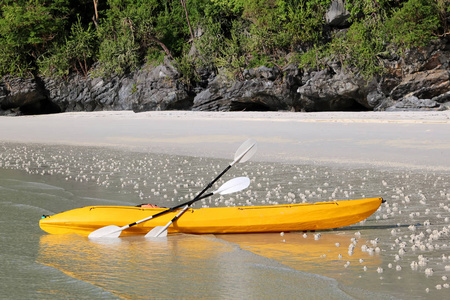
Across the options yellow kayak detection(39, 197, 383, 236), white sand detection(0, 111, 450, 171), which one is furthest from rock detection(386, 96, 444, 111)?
yellow kayak detection(39, 197, 383, 236)

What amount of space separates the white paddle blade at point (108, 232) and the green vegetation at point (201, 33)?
18.7 meters

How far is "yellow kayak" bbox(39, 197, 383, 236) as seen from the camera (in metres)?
6.01

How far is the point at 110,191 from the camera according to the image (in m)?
8.82

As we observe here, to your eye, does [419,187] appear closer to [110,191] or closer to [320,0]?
[110,191]

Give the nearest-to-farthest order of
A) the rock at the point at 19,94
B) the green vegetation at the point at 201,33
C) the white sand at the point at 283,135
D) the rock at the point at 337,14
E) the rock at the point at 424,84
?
the white sand at the point at 283,135
the rock at the point at 424,84
the green vegetation at the point at 201,33
the rock at the point at 337,14
the rock at the point at 19,94

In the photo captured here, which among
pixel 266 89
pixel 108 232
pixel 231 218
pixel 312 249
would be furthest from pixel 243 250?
pixel 266 89

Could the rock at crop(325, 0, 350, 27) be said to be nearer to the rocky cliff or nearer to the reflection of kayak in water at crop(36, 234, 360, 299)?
the rocky cliff

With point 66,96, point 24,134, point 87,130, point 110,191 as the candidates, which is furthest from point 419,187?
point 66,96

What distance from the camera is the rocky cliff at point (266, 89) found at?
22.1 m

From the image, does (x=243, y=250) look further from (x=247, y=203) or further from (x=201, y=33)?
(x=201, y=33)

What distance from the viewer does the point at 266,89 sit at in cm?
2541

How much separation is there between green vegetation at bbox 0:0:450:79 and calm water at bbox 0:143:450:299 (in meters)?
14.7

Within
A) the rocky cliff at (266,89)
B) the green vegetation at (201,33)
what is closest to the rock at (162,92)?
the rocky cliff at (266,89)

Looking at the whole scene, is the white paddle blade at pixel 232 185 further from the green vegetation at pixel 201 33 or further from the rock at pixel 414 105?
the green vegetation at pixel 201 33
